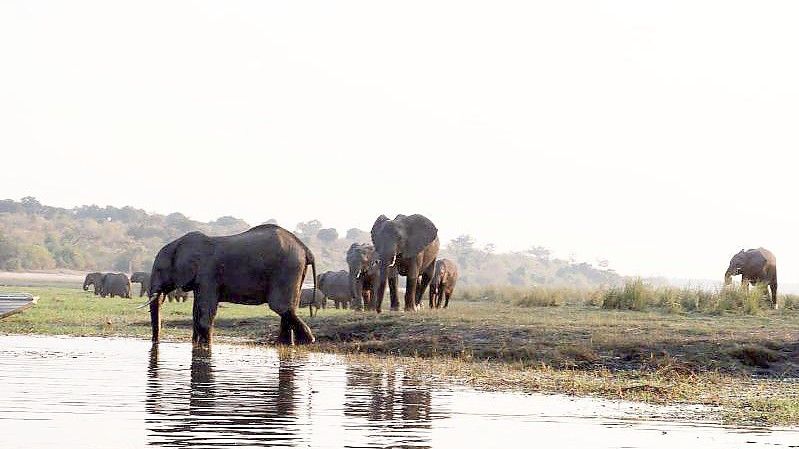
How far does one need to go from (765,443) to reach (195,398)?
20.2ft

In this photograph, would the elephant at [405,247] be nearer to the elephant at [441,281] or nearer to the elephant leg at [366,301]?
the elephant leg at [366,301]

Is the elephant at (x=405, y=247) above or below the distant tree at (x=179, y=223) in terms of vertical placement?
below

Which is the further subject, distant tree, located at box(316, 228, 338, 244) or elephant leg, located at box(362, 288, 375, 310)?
distant tree, located at box(316, 228, 338, 244)

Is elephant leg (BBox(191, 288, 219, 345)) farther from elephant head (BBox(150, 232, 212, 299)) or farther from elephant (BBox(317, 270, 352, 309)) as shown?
elephant (BBox(317, 270, 352, 309))

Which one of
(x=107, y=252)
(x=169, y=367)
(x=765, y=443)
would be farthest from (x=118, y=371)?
(x=107, y=252)

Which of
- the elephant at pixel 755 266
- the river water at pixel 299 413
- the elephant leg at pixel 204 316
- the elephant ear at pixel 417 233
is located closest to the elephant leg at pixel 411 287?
the elephant ear at pixel 417 233

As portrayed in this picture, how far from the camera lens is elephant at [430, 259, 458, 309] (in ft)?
131

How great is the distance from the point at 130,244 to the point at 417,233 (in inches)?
4541

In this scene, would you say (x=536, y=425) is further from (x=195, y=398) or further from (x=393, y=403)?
(x=195, y=398)

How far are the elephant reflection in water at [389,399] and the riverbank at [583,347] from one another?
982mm

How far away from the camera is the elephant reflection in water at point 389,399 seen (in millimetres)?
13656

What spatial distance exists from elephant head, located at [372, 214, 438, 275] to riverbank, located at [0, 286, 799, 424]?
355cm

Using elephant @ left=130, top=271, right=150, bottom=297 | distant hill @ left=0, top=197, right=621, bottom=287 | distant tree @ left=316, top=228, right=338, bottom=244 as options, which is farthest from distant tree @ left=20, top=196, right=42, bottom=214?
elephant @ left=130, top=271, right=150, bottom=297

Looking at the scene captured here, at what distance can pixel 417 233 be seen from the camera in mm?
33500
